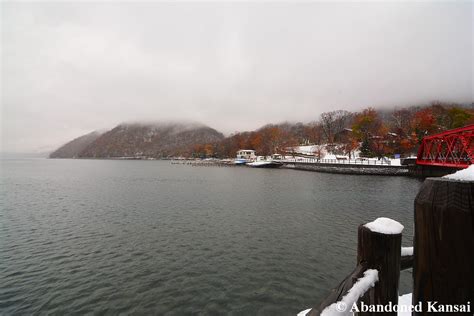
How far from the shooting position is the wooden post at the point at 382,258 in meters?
1.36

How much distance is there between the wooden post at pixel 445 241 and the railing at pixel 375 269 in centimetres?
13

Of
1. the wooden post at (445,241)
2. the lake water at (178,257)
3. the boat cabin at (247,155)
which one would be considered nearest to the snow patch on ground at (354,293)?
the wooden post at (445,241)

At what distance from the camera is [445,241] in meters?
1.12

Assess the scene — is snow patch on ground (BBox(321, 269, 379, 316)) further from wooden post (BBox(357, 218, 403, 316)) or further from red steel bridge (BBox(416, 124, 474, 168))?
red steel bridge (BBox(416, 124, 474, 168))

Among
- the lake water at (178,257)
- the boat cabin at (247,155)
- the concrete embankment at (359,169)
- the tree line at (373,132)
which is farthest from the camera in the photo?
the boat cabin at (247,155)

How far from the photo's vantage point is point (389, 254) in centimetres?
137

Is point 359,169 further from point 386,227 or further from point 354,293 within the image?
point 354,293

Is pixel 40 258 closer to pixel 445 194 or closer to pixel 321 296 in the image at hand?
pixel 321 296

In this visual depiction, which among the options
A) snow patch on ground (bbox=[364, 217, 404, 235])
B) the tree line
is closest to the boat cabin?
the tree line

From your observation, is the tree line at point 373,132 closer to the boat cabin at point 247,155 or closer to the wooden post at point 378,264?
the boat cabin at point 247,155

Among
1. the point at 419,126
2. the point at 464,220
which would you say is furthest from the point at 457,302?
the point at 419,126

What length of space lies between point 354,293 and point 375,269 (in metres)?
0.21

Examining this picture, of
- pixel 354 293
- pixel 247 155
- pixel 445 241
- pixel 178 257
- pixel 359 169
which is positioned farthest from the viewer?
pixel 247 155

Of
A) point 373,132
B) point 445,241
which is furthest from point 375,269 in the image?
point 373,132
